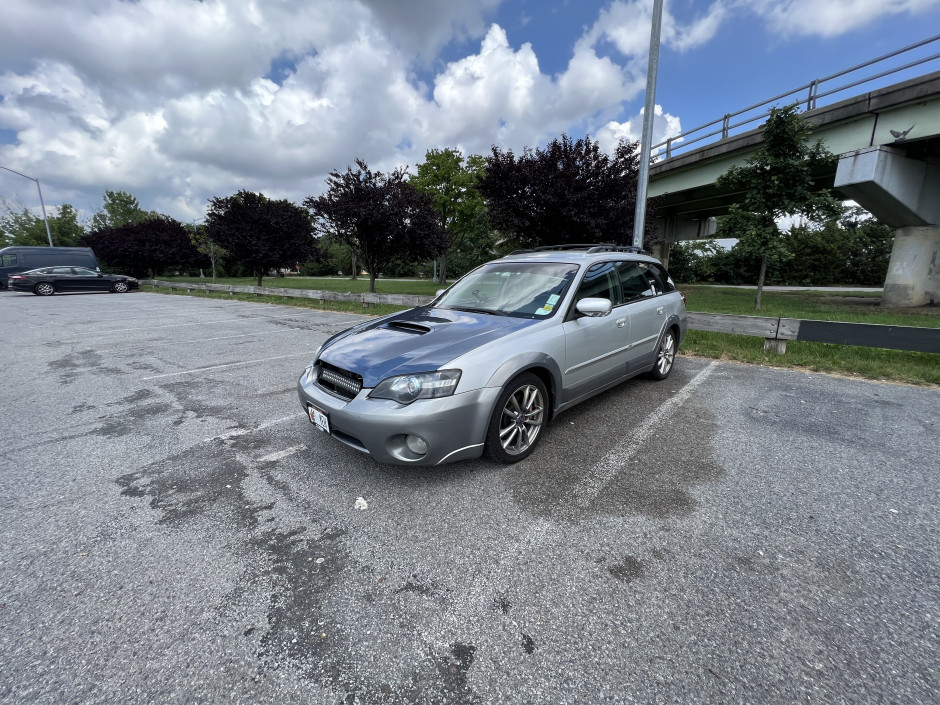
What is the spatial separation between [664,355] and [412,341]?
3635mm

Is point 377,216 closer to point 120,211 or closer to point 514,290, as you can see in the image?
point 514,290

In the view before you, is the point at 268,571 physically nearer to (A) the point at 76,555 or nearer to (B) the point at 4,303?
(A) the point at 76,555

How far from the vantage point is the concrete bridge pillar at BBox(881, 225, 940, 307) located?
13.2 m

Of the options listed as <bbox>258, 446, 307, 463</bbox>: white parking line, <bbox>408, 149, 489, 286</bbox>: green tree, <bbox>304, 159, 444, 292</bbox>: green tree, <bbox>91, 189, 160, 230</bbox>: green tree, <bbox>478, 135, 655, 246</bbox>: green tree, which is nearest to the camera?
<bbox>258, 446, 307, 463</bbox>: white parking line

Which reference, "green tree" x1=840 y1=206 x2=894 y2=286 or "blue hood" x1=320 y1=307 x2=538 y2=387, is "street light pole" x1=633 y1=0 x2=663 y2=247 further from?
"green tree" x1=840 y1=206 x2=894 y2=286

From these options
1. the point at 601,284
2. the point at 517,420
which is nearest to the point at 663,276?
the point at 601,284

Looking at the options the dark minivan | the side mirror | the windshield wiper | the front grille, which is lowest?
the front grille

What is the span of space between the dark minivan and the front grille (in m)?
27.4

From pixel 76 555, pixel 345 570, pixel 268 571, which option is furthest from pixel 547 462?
pixel 76 555

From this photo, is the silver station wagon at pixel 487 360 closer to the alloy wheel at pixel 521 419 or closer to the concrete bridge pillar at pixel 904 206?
the alloy wheel at pixel 521 419

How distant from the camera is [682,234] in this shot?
81.9 ft

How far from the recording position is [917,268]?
13.3 metres

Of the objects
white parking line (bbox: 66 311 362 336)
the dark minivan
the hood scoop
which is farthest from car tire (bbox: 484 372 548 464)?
the dark minivan

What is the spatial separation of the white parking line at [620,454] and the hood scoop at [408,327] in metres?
1.66
